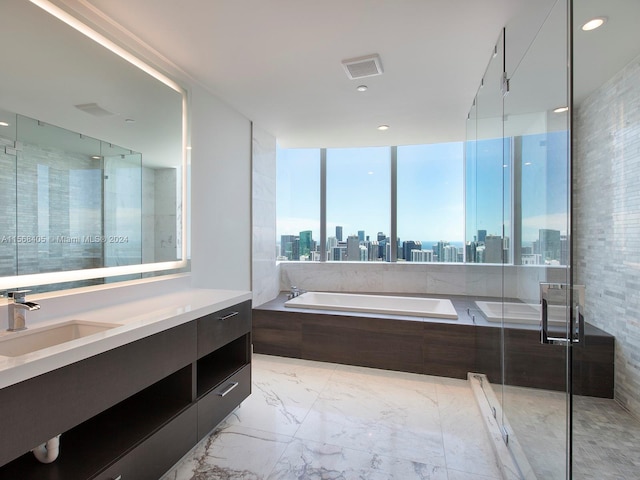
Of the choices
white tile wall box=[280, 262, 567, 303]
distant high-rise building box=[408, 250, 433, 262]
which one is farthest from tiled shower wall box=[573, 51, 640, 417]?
distant high-rise building box=[408, 250, 433, 262]

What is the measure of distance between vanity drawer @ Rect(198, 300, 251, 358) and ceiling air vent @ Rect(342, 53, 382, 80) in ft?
5.75

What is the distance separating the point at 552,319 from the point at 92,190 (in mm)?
2276

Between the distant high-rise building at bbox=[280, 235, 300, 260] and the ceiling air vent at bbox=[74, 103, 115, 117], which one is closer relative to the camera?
the ceiling air vent at bbox=[74, 103, 115, 117]

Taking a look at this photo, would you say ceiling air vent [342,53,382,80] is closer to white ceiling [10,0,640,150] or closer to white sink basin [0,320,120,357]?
white ceiling [10,0,640,150]

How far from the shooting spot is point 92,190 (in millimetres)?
1696

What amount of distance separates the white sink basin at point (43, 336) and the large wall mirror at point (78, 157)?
0.78 ft

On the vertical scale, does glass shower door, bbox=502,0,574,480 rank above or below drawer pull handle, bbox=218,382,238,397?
above

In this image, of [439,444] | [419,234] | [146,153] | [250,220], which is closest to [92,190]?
[146,153]

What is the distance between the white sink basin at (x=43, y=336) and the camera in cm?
126

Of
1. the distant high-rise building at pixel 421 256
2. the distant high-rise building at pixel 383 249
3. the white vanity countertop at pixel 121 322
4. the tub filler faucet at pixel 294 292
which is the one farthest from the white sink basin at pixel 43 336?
the distant high-rise building at pixel 421 256

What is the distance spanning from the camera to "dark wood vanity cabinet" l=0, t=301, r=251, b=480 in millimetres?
1001

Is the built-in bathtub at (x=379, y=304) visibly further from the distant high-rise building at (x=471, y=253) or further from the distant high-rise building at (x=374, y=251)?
the distant high-rise building at (x=374, y=251)

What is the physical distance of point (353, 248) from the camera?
4652 millimetres

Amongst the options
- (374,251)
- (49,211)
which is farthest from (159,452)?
(374,251)
